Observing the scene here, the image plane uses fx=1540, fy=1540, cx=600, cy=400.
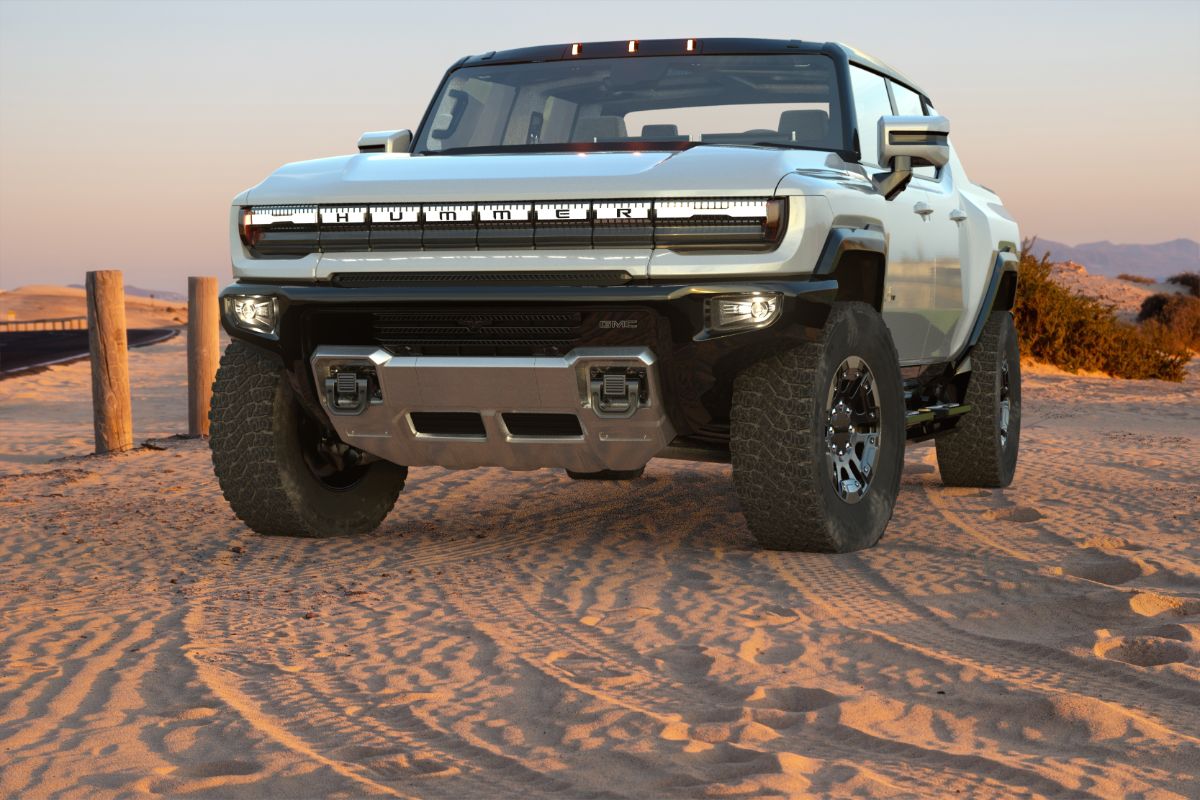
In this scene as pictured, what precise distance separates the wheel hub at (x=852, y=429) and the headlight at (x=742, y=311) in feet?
1.80

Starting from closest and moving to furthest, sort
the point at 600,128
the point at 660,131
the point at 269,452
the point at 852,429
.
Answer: the point at 852,429 < the point at 269,452 < the point at 660,131 < the point at 600,128

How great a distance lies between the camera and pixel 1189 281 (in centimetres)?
5638

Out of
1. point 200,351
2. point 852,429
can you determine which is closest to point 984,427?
point 852,429

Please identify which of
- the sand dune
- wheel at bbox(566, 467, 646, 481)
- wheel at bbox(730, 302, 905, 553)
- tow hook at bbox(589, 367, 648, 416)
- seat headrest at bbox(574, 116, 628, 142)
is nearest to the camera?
the sand dune

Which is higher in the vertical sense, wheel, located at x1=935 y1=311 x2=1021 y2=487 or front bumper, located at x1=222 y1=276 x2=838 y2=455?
front bumper, located at x1=222 y1=276 x2=838 y2=455

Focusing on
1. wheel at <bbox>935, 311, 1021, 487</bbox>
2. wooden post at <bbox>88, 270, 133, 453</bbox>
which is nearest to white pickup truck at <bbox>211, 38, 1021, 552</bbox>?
wheel at <bbox>935, 311, 1021, 487</bbox>

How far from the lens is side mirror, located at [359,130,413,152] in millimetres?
7273

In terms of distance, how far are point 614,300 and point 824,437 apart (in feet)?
3.60

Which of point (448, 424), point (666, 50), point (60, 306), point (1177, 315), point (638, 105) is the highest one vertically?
point (666, 50)

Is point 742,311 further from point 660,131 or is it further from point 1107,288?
point 1107,288

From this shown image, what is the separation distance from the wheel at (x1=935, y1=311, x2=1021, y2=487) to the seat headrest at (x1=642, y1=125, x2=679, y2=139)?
273cm

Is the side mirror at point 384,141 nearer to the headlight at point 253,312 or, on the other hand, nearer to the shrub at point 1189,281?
the headlight at point 253,312

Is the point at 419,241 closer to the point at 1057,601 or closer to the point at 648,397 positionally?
→ the point at 648,397

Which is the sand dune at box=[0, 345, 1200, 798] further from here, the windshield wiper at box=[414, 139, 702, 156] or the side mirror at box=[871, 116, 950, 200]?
the windshield wiper at box=[414, 139, 702, 156]
